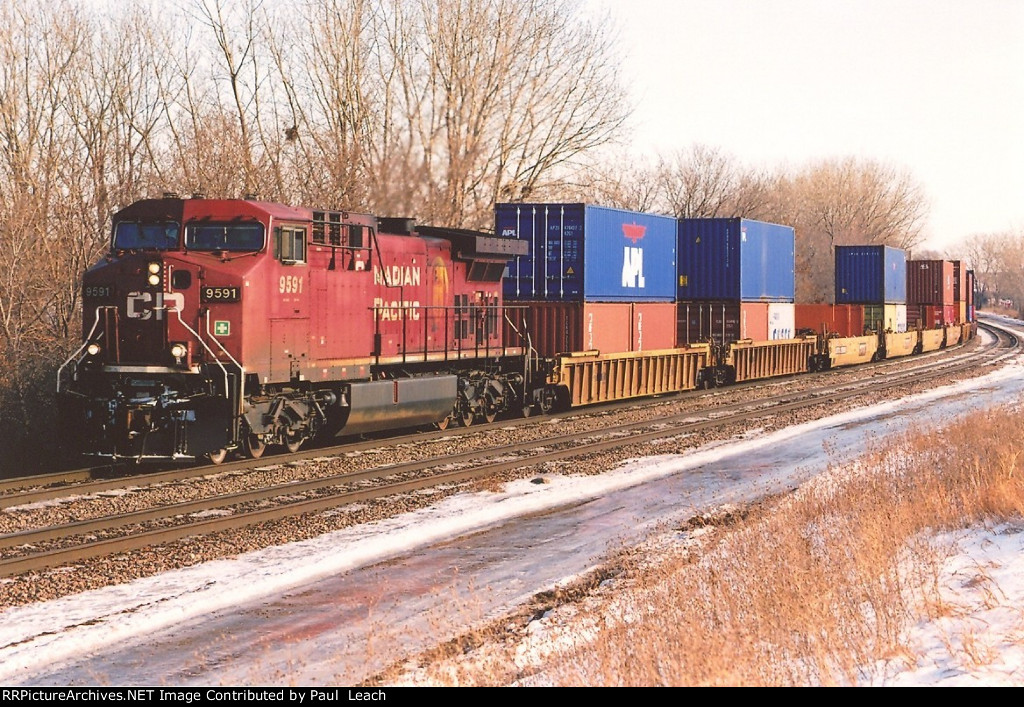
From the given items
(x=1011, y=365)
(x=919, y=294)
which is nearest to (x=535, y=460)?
(x=1011, y=365)

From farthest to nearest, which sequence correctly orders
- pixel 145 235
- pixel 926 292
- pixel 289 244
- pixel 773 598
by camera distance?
pixel 926 292 → pixel 289 244 → pixel 145 235 → pixel 773 598

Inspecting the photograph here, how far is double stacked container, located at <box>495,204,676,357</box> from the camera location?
25.5 m

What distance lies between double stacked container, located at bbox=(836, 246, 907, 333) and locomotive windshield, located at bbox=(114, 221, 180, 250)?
3481 cm

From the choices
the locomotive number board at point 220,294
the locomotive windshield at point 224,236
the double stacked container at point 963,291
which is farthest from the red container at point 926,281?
the locomotive number board at point 220,294

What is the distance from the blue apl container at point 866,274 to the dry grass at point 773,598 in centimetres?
3233

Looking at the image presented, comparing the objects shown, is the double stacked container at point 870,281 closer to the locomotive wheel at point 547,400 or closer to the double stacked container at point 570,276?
the double stacked container at point 570,276

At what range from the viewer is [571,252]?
2561cm

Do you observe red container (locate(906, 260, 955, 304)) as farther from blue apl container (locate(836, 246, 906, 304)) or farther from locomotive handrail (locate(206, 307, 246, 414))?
locomotive handrail (locate(206, 307, 246, 414))

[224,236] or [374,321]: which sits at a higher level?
[224,236]

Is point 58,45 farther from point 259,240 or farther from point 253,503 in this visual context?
point 253,503

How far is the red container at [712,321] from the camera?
1303 inches

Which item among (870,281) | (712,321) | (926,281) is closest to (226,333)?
(712,321)

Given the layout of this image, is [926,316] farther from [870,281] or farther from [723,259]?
[723,259]

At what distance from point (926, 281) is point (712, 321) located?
89.6 feet
